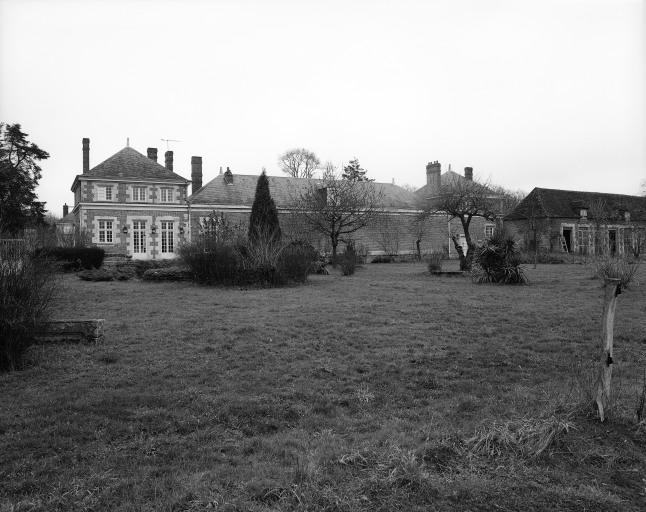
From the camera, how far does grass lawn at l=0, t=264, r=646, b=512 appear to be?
9.63ft

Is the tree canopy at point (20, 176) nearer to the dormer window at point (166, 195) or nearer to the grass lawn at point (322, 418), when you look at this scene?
the dormer window at point (166, 195)

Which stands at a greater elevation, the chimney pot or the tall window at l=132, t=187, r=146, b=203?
the chimney pot

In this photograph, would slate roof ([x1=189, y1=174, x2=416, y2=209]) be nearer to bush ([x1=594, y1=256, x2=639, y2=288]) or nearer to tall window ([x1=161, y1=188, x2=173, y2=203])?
tall window ([x1=161, y1=188, x2=173, y2=203])

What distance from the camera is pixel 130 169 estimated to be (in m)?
34.9

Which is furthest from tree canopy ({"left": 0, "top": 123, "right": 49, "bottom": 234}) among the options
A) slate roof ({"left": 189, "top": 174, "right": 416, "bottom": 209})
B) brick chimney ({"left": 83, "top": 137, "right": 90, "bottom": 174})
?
slate roof ({"left": 189, "top": 174, "right": 416, "bottom": 209})

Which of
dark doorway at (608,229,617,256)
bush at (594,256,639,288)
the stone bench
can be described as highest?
dark doorway at (608,229,617,256)

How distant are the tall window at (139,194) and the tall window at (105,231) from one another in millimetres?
2499

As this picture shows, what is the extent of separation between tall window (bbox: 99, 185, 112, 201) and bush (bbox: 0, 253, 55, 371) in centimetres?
3053

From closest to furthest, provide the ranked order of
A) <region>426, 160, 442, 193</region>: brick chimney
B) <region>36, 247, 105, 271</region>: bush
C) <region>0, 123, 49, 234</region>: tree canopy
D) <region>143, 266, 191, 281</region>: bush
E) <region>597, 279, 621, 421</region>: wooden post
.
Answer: <region>597, 279, 621, 421</region>: wooden post → <region>143, 266, 191, 281</region>: bush → <region>36, 247, 105, 271</region>: bush → <region>0, 123, 49, 234</region>: tree canopy → <region>426, 160, 442, 193</region>: brick chimney

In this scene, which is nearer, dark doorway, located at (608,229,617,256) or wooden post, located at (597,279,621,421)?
wooden post, located at (597,279,621,421)

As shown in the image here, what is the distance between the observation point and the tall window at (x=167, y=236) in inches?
1405

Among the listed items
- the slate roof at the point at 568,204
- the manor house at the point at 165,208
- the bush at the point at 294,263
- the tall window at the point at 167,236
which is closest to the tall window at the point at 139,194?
the manor house at the point at 165,208

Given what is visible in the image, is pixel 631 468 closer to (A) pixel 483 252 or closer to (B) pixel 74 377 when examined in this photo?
(B) pixel 74 377

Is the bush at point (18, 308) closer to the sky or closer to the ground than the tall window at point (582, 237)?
closer to the ground
